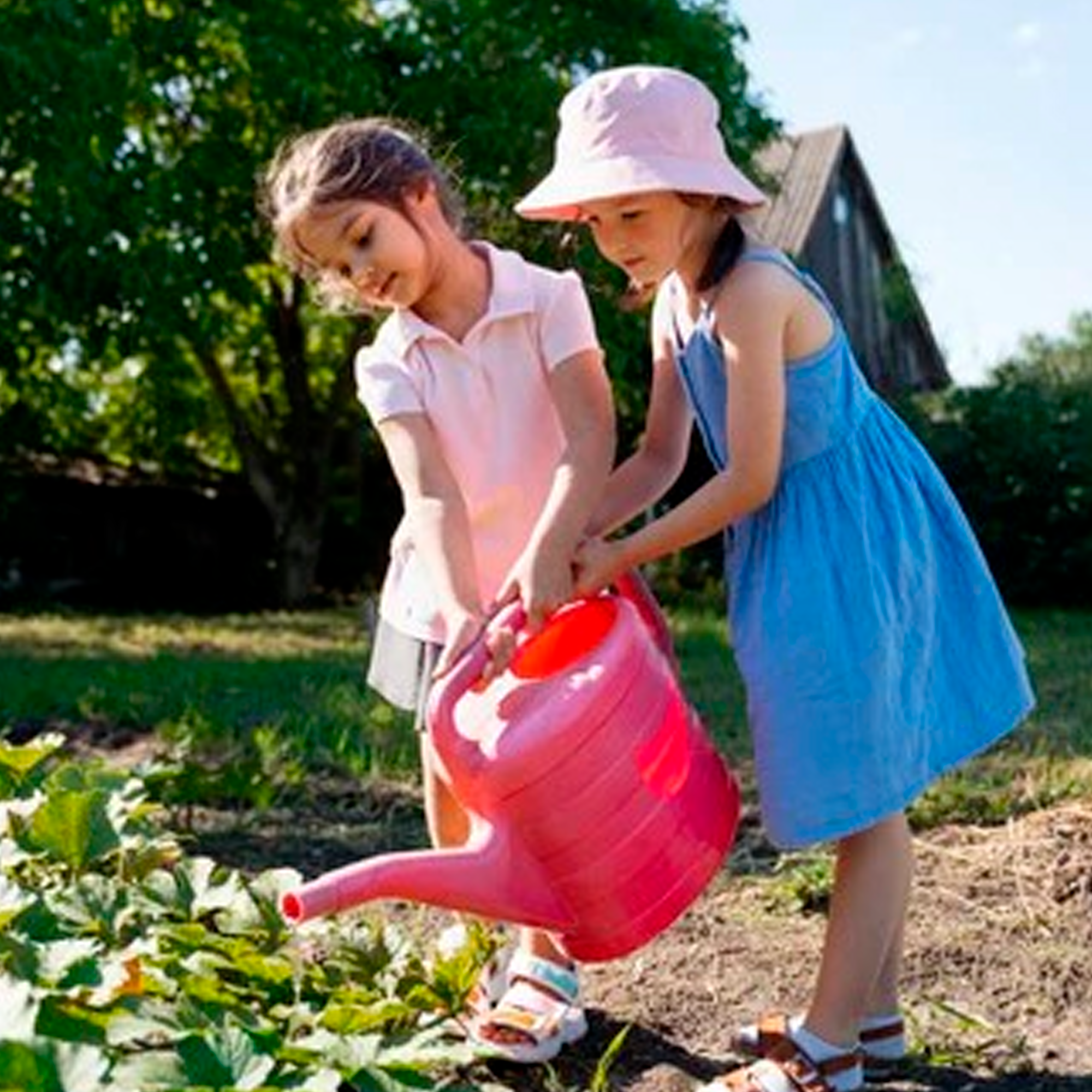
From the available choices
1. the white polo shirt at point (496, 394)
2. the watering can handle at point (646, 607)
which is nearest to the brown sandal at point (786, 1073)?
the watering can handle at point (646, 607)

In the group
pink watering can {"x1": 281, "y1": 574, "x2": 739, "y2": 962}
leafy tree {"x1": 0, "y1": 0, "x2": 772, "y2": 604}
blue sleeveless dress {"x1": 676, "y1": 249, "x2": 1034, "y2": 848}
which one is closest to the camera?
pink watering can {"x1": 281, "y1": 574, "x2": 739, "y2": 962}

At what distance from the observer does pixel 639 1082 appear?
2.29 metres

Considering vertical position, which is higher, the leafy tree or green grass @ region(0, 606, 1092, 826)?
the leafy tree

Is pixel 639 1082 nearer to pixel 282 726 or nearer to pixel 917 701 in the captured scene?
pixel 917 701

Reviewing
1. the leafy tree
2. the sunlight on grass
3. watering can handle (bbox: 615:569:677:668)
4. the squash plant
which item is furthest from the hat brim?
the leafy tree

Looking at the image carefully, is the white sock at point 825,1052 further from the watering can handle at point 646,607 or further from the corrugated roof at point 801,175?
the corrugated roof at point 801,175

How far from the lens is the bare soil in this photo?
2.39 m

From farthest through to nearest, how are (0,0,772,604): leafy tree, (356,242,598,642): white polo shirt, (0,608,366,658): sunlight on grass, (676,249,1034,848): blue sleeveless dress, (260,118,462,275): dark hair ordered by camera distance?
(0,0,772,604): leafy tree < (0,608,366,658): sunlight on grass < (356,242,598,642): white polo shirt < (260,118,462,275): dark hair < (676,249,1034,848): blue sleeveless dress

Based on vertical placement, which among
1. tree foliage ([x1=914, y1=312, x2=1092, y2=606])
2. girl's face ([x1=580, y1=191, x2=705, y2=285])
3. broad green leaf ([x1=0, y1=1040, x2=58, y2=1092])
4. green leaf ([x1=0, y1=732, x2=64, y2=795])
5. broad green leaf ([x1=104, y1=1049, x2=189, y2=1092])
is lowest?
tree foliage ([x1=914, y1=312, x2=1092, y2=606])

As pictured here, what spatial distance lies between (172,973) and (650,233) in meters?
0.95

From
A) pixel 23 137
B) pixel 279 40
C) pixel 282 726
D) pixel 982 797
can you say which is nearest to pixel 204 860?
pixel 982 797

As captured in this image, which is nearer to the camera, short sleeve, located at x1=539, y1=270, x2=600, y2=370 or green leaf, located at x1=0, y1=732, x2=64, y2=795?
short sleeve, located at x1=539, y1=270, x2=600, y2=370

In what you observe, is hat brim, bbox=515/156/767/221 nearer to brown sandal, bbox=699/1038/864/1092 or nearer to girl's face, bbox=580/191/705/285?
girl's face, bbox=580/191/705/285

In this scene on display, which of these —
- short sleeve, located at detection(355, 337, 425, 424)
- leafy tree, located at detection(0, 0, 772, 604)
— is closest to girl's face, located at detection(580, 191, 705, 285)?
short sleeve, located at detection(355, 337, 425, 424)
